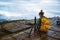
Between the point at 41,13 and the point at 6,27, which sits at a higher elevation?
the point at 41,13

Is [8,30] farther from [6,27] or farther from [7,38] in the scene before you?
[7,38]

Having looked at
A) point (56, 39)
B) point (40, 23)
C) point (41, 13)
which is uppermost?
point (41, 13)

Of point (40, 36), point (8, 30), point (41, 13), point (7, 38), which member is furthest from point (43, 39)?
point (8, 30)

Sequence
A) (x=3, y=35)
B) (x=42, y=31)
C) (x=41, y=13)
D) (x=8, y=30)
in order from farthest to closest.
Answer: (x=8, y=30) < (x=3, y=35) < (x=42, y=31) < (x=41, y=13)

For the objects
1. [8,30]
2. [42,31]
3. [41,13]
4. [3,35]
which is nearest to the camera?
[41,13]

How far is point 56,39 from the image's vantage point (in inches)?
467

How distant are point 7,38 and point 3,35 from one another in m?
1.12

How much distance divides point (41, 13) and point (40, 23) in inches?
31.4

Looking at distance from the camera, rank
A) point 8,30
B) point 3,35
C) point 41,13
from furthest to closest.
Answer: point 8,30 < point 3,35 < point 41,13

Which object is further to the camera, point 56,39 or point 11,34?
point 11,34

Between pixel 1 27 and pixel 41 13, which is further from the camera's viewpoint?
pixel 1 27

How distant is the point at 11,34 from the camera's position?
13.3 m

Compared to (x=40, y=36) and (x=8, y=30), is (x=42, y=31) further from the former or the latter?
(x=8, y=30)

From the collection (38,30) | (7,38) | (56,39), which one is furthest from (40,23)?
(7,38)
